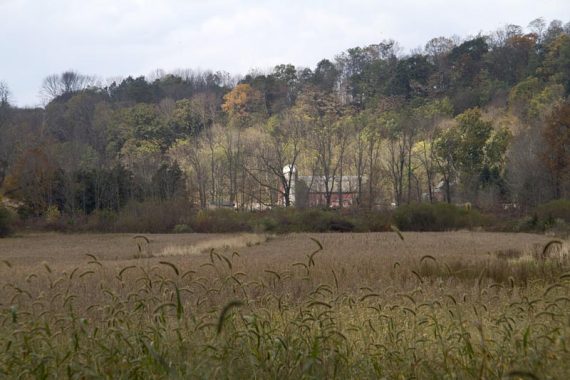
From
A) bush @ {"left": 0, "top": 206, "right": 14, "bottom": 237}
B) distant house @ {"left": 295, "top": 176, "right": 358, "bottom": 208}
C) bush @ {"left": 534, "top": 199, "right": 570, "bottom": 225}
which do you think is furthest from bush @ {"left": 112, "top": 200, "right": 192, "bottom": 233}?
bush @ {"left": 534, "top": 199, "right": 570, "bottom": 225}

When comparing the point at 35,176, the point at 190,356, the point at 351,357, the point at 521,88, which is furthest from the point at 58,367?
the point at 521,88

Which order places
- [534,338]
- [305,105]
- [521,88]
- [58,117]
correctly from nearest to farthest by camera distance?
1. [534,338]
2. [521,88]
3. [305,105]
4. [58,117]

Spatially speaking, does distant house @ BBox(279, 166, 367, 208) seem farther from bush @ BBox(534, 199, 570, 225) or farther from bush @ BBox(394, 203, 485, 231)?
bush @ BBox(534, 199, 570, 225)

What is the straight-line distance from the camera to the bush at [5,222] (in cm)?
4053

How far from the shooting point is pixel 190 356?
5020mm

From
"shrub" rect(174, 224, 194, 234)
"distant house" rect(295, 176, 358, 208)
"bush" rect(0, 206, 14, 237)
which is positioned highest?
"distant house" rect(295, 176, 358, 208)

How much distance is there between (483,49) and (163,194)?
48.8 m

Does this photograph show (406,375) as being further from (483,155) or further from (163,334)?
(483,155)

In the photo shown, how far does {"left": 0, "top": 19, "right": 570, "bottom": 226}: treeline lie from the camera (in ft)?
162

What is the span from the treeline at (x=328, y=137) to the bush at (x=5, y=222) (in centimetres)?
643

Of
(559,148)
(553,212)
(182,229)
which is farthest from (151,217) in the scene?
(559,148)

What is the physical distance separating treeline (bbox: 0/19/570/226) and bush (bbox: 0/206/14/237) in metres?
6.43

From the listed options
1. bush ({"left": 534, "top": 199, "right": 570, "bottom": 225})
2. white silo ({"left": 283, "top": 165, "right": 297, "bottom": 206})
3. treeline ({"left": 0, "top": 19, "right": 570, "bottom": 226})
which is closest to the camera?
bush ({"left": 534, "top": 199, "right": 570, "bottom": 225})

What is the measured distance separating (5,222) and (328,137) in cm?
2766
